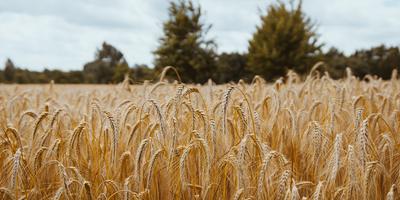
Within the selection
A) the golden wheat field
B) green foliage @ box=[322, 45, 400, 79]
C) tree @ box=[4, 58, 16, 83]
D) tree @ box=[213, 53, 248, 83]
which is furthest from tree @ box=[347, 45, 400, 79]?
the golden wheat field

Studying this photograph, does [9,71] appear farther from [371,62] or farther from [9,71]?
[371,62]

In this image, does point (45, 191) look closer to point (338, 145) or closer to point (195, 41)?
point (338, 145)

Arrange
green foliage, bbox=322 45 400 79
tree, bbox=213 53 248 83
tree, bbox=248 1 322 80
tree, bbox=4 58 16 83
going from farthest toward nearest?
tree, bbox=4 58 16 83
tree, bbox=213 53 248 83
green foliage, bbox=322 45 400 79
tree, bbox=248 1 322 80

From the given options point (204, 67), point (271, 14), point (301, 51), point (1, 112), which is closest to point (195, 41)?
point (204, 67)

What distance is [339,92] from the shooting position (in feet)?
9.83

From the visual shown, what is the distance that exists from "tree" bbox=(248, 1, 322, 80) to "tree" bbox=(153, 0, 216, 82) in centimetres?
295

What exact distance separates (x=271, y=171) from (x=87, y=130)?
972 millimetres

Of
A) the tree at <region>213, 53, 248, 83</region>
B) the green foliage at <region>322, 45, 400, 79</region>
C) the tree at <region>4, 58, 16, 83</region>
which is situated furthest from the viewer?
the tree at <region>4, 58, 16, 83</region>

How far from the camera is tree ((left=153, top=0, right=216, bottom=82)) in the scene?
25.7 m

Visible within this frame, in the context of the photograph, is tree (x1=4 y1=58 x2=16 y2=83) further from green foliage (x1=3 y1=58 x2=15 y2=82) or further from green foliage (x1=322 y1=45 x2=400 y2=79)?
green foliage (x1=322 y1=45 x2=400 y2=79)

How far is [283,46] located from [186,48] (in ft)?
18.9

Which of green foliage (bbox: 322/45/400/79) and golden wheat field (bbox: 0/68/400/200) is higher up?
green foliage (bbox: 322/45/400/79)

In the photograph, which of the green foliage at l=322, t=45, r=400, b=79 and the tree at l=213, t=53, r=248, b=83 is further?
the tree at l=213, t=53, r=248, b=83

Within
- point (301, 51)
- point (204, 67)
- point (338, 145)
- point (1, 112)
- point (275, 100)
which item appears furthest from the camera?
point (204, 67)
